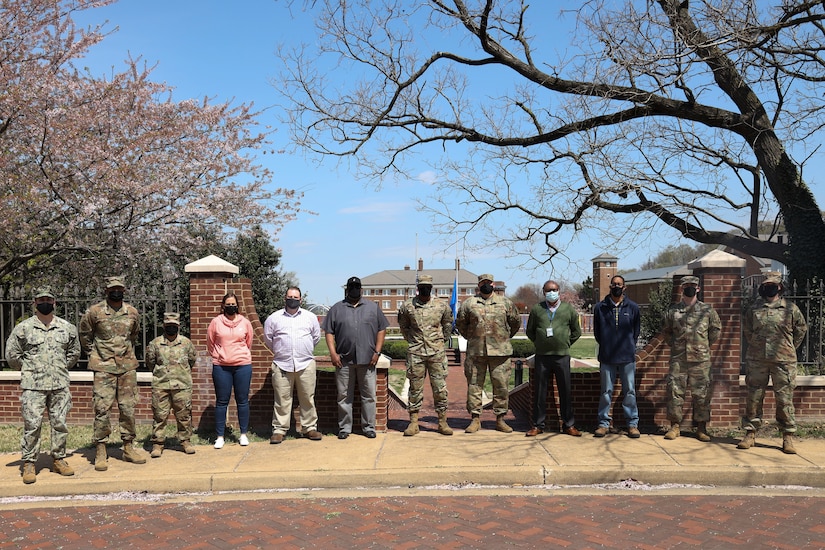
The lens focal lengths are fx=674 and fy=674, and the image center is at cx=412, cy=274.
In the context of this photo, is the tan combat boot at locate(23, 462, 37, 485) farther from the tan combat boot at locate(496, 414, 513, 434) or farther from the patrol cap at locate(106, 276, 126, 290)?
the tan combat boot at locate(496, 414, 513, 434)

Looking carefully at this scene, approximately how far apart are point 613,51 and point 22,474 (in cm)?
877

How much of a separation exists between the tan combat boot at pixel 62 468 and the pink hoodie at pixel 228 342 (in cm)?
175

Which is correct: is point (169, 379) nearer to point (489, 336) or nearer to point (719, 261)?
point (489, 336)

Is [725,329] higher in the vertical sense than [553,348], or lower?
higher

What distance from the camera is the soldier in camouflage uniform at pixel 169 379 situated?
23.6 feet

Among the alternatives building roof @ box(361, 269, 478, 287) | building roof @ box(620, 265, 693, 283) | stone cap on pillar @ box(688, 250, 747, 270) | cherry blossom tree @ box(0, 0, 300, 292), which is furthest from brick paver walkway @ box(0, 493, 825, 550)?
building roof @ box(361, 269, 478, 287)

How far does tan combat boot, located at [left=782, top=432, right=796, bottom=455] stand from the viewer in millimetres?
7031

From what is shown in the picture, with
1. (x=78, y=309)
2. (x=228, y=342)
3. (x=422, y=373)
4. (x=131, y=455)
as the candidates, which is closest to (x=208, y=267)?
(x=228, y=342)

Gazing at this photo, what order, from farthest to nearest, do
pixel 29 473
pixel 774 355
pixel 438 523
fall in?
pixel 774 355, pixel 29 473, pixel 438 523

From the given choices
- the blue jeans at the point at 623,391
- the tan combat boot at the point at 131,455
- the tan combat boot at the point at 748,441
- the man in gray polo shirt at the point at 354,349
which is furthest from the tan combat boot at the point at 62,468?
the tan combat boot at the point at 748,441

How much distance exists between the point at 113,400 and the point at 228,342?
129 cm

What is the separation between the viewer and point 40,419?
21.4 ft

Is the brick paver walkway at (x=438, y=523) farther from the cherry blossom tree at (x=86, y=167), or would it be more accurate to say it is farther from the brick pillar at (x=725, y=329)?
the cherry blossom tree at (x=86, y=167)

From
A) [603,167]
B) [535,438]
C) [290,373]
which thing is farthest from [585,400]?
[603,167]
